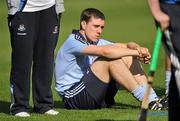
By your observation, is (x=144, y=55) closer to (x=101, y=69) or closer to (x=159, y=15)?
(x=101, y=69)

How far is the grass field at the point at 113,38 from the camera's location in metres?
7.71

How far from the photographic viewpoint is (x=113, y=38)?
1730cm

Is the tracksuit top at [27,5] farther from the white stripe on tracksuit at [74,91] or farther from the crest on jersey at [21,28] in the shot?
the white stripe on tracksuit at [74,91]

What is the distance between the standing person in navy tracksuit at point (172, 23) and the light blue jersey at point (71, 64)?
2.54 m

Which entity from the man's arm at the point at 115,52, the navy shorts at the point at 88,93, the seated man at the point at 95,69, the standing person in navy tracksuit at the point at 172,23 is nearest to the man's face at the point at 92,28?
the seated man at the point at 95,69

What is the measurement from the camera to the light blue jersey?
8266 millimetres

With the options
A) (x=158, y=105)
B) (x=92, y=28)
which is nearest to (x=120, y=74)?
(x=158, y=105)

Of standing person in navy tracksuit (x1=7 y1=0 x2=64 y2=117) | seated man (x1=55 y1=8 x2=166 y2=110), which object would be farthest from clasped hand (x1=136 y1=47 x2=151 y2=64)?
standing person in navy tracksuit (x1=7 y1=0 x2=64 y2=117)

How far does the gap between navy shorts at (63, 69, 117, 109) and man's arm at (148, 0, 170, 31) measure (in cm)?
254

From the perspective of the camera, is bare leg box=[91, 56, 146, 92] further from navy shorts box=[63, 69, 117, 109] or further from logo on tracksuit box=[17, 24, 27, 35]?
logo on tracksuit box=[17, 24, 27, 35]

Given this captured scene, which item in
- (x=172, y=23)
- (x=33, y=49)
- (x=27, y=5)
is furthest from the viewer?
(x=33, y=49)

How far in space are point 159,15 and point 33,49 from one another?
7.74ft

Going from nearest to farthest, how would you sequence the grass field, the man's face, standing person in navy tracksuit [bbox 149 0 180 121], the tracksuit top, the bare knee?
1. standing person in navy tracksuit [bbox 149 0 180 121]
2. the tracksuit top
3. the grass field
4. the bare knee
5. the man's face

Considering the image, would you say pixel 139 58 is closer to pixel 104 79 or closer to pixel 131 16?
pixel 104 79
